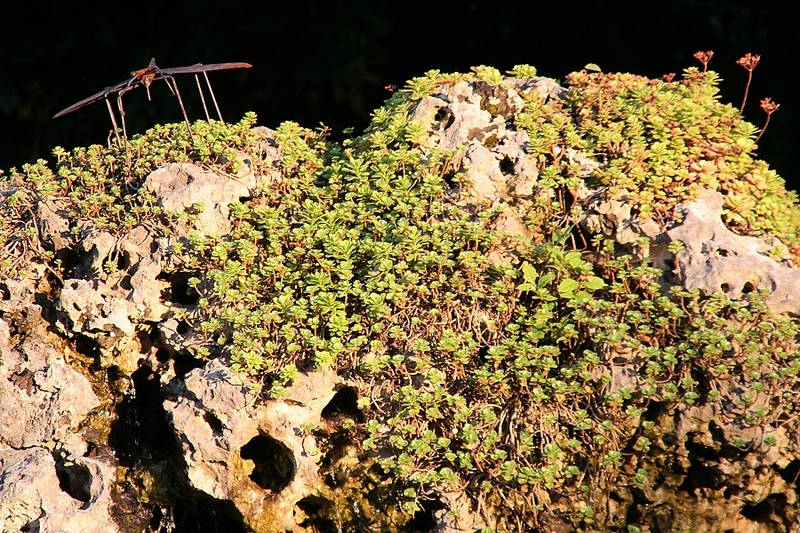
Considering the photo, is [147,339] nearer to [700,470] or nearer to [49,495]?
[49,495]

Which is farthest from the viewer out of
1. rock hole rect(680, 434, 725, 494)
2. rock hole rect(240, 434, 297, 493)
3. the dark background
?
the dark background

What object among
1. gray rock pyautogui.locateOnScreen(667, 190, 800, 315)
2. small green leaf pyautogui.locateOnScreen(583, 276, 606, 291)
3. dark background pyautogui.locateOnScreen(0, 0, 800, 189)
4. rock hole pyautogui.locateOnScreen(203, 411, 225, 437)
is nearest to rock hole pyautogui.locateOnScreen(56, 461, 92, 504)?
rock hole pyautogui.locateOnScreen(203, 411, 225, 437)

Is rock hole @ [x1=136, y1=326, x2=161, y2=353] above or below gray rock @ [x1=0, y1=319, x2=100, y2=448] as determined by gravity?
above

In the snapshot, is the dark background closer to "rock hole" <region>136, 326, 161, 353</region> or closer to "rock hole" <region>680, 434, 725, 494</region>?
"rock hole" <region>136, 326, 161, 353</region>

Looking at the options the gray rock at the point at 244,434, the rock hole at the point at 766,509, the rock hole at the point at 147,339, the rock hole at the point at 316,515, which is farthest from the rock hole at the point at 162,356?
the rock hole at the point at 766,509

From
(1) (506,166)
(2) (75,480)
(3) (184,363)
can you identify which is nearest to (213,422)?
(3) (184,363)

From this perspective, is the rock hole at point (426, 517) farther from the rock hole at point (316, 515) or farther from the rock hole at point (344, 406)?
the rock hole at point (344, 406)

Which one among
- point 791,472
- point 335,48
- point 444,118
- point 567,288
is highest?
point 444,118

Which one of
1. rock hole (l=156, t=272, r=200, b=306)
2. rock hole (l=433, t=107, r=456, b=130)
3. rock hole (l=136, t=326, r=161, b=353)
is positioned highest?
rock hole (l=433, t=107, r=456, b=130)
